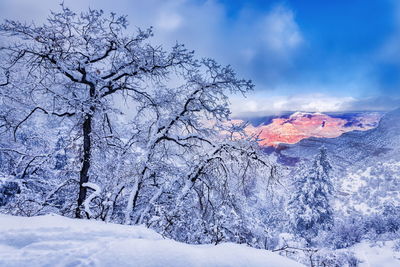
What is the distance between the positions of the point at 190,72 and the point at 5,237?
201 inches

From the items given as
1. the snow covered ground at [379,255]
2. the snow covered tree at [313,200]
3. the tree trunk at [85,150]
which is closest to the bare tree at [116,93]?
the tree trunk at [85,150]

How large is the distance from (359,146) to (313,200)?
193 ft

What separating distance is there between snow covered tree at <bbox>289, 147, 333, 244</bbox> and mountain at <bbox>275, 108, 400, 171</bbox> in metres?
32.4

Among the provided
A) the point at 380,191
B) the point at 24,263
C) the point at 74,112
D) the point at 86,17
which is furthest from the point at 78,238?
the point at 380,191

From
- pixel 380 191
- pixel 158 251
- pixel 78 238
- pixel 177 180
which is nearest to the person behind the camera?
pixel 158 251

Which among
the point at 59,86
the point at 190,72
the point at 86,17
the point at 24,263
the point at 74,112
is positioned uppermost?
the point at 86,17

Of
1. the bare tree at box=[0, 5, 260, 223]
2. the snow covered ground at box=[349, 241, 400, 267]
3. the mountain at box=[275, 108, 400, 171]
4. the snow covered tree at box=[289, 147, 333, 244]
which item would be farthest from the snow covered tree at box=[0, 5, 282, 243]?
the mountain at box=[275, 108, 400, 171]

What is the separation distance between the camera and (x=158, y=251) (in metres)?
1.77

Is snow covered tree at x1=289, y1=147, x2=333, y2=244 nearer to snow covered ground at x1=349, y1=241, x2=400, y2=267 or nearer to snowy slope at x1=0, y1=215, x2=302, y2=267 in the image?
snow covered ground at x1=349, y1=241, x2=400, y2=267

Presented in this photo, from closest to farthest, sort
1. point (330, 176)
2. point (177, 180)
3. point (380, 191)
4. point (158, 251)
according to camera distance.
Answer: point (158, 251), point (177, 180), point (330, 176), point (380, 191)

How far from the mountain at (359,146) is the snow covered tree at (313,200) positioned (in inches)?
1276

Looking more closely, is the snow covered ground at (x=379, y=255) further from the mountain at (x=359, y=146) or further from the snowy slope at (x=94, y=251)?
the mountain at (x=359, y=146)

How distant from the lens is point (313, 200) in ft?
84.7

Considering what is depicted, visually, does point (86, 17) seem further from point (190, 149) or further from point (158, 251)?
point (158, 251)
